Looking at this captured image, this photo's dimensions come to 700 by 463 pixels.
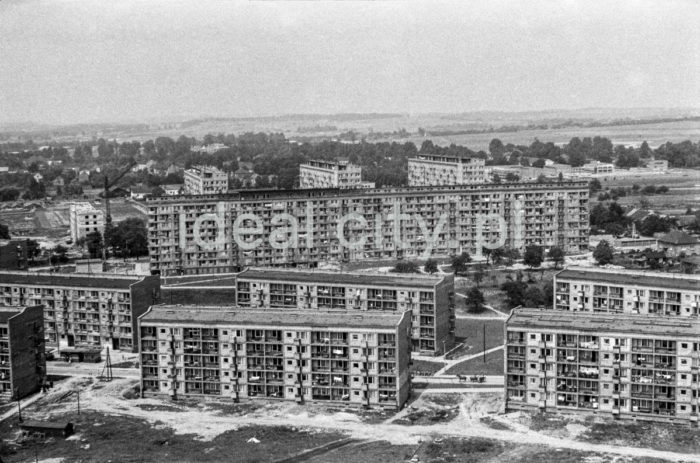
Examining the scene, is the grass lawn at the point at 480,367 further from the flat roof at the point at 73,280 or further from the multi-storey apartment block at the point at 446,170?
the multi-storey apartment block at the point at 446,170

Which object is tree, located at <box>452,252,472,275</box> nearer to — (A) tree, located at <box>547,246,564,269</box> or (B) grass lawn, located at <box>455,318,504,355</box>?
(A) tree, located at <box>547,246,564,269</box>

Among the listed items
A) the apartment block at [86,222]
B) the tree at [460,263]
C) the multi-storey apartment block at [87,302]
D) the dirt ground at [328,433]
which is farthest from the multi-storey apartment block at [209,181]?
the dirt ground at [328,433]

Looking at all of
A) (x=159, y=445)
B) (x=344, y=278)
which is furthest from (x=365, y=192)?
(x=159, y=445)

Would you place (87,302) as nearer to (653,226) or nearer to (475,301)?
(475,301)

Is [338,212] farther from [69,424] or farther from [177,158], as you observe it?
[177,158]

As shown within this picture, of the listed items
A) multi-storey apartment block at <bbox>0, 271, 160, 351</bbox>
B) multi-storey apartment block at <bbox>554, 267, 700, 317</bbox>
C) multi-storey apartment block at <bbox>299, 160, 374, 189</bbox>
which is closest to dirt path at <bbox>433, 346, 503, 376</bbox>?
multi-storey apartment block at <bbox>554, 267, 700, 317</bbox>

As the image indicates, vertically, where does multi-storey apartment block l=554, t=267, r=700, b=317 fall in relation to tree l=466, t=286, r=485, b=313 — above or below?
above

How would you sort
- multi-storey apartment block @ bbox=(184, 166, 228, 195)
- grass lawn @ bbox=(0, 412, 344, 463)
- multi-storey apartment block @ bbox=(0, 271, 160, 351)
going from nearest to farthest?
grass lawn @ bbox=(0, 412, 344, 463) < multi-storey apartment block @ bbox=(0, 271, 160, 351) < multi-storey apartment block @ bbox=(184, 166, 228, 195)
